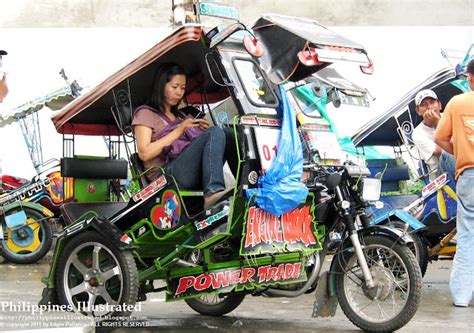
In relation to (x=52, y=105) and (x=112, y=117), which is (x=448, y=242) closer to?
(x=112, y=117)

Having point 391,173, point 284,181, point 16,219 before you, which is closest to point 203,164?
point 284,181

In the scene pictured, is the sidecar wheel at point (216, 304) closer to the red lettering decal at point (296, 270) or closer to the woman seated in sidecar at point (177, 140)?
the red lettering decal at point (296, 270)

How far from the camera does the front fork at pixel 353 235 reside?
610 centimetres

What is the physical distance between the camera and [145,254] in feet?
21.2

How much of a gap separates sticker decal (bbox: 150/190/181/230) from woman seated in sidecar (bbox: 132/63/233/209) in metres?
0.15

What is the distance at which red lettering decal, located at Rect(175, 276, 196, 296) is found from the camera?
240 inches

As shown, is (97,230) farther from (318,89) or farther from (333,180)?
(318,89)

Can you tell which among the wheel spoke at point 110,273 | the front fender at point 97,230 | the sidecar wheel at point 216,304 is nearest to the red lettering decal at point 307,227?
the sidecar wheel at point 216,304

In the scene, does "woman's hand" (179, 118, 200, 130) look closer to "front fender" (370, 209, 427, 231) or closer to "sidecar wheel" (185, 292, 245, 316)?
"sidecar wheel" (185, 292, 245, 316)

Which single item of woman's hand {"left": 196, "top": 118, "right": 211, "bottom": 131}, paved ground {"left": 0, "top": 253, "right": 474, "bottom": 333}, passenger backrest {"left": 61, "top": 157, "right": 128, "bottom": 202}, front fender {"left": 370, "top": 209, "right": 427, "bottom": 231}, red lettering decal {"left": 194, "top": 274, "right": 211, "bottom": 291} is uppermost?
woman's hand {"left": 196, "top": 118, "right": 211, "bottom": 131}

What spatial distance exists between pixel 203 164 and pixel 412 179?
17.2 feet

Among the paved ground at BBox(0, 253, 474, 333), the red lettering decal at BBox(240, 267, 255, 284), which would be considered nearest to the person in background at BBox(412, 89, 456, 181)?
the paved ground at BBox(0, 253, 474, 333)

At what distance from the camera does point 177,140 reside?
20.9 ft

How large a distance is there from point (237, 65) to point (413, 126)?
4.33 m
